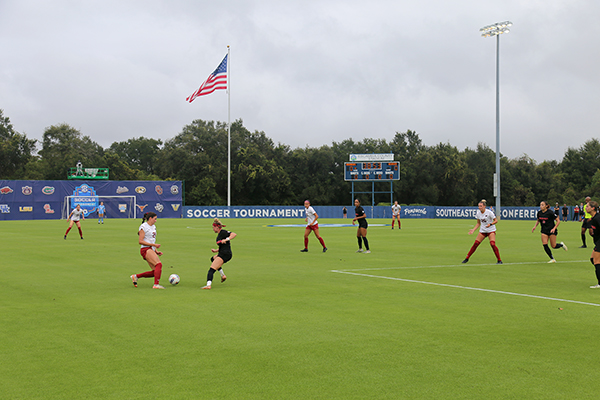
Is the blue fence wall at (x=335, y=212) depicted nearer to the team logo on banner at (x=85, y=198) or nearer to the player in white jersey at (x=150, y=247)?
the team logo on banner at (x=85, y=198)

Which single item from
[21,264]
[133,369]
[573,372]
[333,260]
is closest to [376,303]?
[573,372]

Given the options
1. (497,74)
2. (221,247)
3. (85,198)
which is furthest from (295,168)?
(221,247)

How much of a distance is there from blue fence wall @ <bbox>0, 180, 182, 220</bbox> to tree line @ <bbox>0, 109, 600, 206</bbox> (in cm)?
1144

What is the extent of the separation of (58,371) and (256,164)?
78.3m

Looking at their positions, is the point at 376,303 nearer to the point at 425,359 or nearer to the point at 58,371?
the point at 425,359

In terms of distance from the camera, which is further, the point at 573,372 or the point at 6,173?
the point at 6,173

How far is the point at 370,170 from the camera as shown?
6550 centimetres

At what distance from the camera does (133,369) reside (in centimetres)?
597

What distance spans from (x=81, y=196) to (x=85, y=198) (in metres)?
0.49

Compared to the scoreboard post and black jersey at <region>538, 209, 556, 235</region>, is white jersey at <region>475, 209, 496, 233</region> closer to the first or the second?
black jersey at <region>538, 209, 556, 235</region>

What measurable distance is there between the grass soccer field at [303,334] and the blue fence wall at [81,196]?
51.5m

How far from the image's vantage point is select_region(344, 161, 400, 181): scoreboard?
2559 inches

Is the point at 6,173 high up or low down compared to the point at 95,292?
up

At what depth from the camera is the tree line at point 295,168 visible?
271 ft
